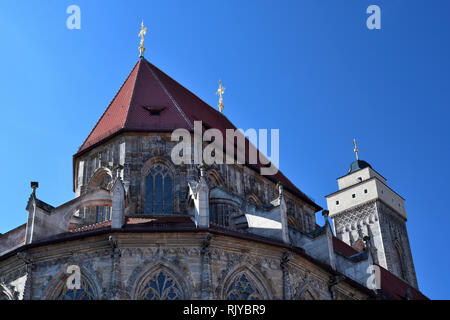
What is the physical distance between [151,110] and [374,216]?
1931 centimetres

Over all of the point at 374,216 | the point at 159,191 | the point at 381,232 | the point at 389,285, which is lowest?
the point at 389,285

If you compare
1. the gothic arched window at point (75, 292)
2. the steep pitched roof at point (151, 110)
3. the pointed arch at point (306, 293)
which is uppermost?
the steep pitched roof at point (151, 110)

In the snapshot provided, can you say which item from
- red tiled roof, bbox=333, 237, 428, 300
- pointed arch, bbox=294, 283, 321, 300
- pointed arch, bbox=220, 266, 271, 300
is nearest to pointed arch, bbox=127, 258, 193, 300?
pointed arch, bbox=220, 266, 271, 300

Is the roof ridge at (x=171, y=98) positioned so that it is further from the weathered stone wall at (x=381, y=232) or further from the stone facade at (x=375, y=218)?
the weathered stone wall at (x=381, y=232)

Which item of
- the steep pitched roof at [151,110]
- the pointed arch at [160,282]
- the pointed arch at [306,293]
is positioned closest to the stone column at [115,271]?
the pointed arch at [160,282]

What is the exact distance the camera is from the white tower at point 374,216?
39.1 metres

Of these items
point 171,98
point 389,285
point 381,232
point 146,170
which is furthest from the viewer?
point 381,232

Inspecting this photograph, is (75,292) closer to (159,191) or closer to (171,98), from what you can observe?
(159,191)

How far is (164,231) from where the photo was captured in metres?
19.1

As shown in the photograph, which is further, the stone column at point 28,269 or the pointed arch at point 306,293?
the pointed arch at point 306,293

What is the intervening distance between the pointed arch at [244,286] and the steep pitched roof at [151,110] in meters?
6.82

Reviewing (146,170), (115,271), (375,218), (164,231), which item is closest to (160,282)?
(115,271)

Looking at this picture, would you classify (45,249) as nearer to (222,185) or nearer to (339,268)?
(222,185)
